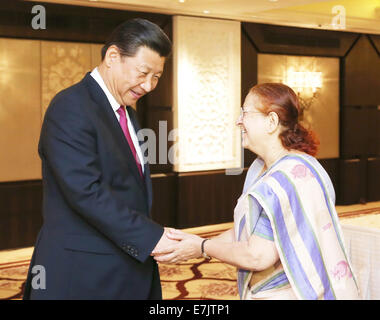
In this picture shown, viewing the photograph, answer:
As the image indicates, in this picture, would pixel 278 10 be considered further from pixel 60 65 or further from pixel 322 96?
pixel 60 65

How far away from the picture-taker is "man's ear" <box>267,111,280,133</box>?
2.03m

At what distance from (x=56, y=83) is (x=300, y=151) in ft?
16.8

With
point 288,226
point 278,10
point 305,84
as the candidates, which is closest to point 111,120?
point 288,226

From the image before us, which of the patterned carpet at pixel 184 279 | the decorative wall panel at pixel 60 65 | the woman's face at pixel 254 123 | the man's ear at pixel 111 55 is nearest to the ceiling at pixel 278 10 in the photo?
the decorative wall panel at pixel 60 65

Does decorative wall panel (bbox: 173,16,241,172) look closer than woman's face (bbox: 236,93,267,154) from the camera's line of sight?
No

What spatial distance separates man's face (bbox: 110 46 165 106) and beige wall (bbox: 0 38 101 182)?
Answer: 15.2 ft

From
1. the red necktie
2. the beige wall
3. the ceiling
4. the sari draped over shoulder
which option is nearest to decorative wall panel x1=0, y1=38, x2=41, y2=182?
the beige wall

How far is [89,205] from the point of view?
1918 millimetres

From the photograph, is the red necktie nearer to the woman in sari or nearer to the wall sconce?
the woman in sari

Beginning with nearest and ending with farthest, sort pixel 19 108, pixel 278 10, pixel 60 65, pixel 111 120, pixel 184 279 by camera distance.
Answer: pixel 111 120, pixel 184 279, pixel 19 108, pixel 60 65, pixel 278 10

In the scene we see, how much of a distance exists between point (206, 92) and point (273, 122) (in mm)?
5781

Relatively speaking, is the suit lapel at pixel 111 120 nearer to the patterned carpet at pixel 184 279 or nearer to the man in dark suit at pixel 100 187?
the man in dark suit at pixel 100 187

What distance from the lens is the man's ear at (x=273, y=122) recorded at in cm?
203
